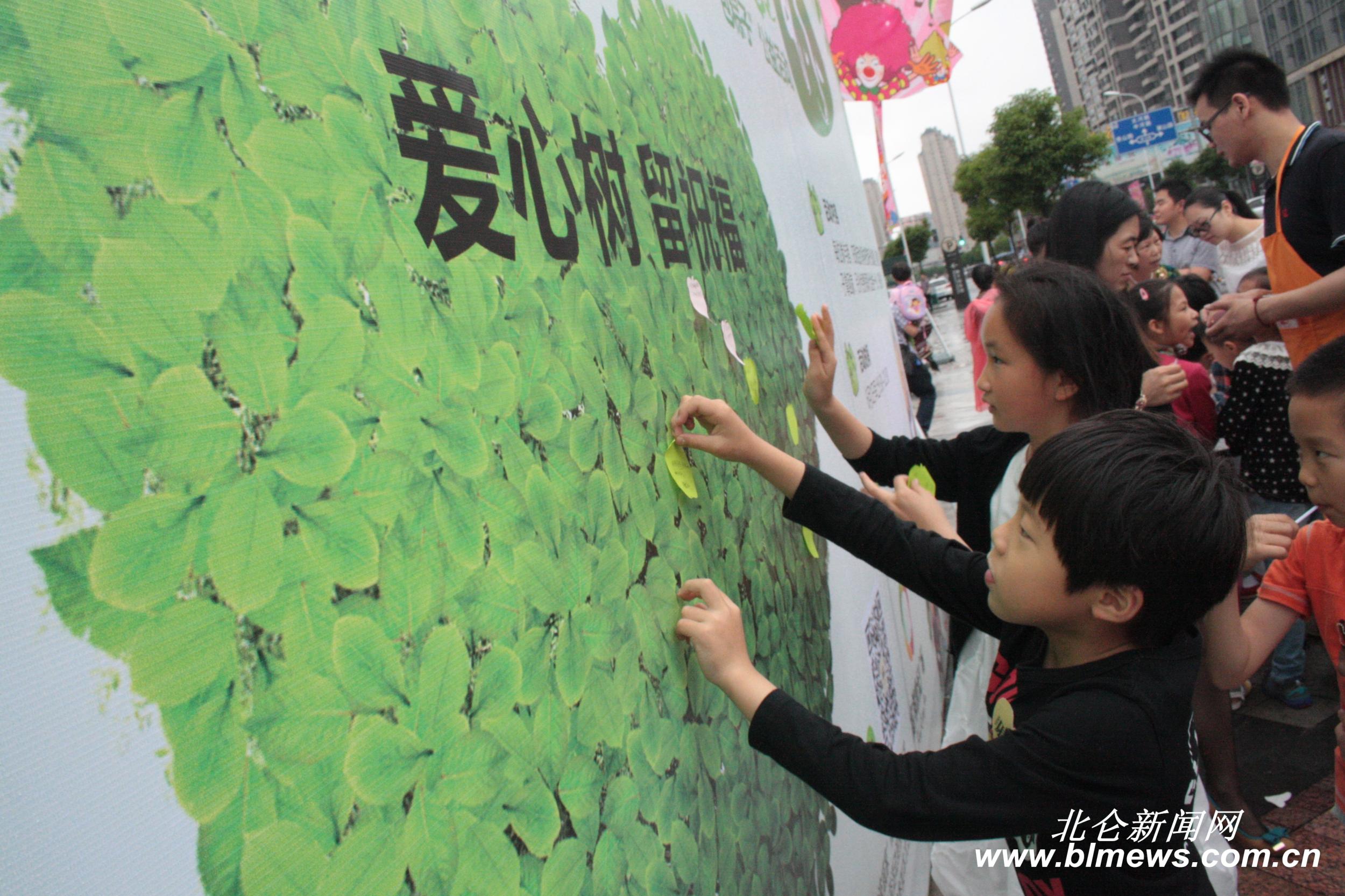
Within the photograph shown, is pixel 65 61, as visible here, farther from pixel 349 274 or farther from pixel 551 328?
pixel 551 328

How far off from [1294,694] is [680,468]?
2.72 metres

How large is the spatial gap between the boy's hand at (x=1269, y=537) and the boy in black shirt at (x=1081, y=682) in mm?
455

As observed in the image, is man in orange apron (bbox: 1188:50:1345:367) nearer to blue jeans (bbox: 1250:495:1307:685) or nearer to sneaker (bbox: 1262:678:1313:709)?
blue jeans (bbox: 1250:495:1307:685)

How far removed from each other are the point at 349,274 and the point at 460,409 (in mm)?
129

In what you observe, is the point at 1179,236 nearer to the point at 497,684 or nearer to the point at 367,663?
the point at 497,684

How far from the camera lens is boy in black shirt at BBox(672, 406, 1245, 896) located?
0.86 metres

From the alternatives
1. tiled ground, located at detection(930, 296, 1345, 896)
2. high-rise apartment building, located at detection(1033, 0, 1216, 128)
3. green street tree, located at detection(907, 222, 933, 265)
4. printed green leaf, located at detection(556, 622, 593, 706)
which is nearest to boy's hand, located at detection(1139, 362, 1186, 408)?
tiled ground, located at detection(930, 296, 1345, 896)

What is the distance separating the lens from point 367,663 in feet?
1.59

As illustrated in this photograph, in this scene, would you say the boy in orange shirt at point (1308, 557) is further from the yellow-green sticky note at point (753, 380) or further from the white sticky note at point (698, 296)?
the white sticky note at point (698, 296)

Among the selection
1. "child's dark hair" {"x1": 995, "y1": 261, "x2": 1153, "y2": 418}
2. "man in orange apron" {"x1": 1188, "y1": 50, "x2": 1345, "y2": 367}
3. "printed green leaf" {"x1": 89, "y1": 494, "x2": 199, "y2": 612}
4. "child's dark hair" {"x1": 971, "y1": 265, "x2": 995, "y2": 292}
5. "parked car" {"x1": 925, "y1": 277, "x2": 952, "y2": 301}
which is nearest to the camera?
"printed green leaf" {"x1": 89, "y1": 494, "x2": 199, "y2": 612}

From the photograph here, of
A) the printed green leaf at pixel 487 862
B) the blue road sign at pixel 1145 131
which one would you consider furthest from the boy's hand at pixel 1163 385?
the blue road sign at pixel 1145 131

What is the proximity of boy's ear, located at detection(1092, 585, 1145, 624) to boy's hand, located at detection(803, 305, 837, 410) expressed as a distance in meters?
0.76

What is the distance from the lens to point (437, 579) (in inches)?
21.8

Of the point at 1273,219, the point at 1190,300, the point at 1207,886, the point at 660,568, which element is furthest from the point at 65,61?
the point at 1190,300
